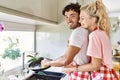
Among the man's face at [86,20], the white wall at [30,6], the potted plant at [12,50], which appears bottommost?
the potted plant at [12,50]

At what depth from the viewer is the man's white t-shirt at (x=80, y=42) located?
1.21 meters

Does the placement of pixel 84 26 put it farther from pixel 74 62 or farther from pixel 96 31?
pixel 74 62

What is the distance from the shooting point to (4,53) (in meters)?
1.88

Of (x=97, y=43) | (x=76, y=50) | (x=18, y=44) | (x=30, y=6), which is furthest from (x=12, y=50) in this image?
(x=97, y=43)

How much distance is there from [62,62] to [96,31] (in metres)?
0.32

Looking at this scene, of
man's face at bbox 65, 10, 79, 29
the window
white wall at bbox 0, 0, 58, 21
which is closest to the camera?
white wall at bbox 0, 0, 58, 21

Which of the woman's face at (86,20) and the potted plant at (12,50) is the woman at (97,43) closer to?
the woman's face at (86,20)

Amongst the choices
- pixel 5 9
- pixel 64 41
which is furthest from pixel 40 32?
pixel 5 9

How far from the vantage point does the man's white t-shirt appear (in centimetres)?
121

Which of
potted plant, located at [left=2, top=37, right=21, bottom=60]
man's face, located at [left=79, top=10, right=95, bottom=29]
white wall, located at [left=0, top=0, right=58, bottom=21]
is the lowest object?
potted plant, located at [left=2, top=37, right=21, bottom=60]

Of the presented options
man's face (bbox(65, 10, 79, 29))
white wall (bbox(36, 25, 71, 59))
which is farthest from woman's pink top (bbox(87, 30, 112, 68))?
white wall (bbox(36, 25, 71, 59))

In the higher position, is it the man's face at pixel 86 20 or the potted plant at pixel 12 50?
the man's face at pixel 86 20

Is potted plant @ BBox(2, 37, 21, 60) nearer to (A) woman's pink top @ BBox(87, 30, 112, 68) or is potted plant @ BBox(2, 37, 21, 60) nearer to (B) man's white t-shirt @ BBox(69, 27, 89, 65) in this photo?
(B) man's white t-shirt @ BBox(69, 27, 89, 65)

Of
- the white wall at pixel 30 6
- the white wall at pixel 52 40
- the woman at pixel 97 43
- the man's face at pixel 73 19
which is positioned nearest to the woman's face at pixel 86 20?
the woman at pixel 97 43
